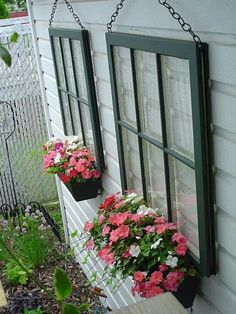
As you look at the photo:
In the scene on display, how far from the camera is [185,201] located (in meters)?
1.95

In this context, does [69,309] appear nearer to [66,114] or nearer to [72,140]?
[72,140]

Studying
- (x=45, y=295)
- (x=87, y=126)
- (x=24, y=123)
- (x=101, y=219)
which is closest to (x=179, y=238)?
(x=101, y=219)

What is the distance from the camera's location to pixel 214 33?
1433 millimetres

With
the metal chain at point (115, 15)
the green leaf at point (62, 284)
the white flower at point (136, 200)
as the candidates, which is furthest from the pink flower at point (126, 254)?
the green leaf at point (62, 284)

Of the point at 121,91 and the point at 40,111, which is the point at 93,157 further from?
the point at 40,111

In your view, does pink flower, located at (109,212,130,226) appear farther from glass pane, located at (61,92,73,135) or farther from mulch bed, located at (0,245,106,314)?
glass pane, located at (61,92,73,135)

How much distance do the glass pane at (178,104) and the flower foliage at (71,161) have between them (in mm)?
1147

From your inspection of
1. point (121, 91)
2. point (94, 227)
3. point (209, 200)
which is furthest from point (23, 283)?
point (209, 200)

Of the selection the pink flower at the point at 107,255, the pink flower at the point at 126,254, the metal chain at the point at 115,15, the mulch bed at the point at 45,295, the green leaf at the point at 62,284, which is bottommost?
the mulch bed at the point at 45,295

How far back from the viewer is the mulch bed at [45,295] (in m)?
3.83

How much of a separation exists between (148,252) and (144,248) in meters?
0.03

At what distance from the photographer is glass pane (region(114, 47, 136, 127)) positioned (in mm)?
2244

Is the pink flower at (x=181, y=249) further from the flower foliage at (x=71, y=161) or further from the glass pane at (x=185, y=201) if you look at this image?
the flower foliage at (x=71, y=161)

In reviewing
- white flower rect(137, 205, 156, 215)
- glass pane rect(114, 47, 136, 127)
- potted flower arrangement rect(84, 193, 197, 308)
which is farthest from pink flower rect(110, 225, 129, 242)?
glass pane rect(114, 47, 136, 127)
